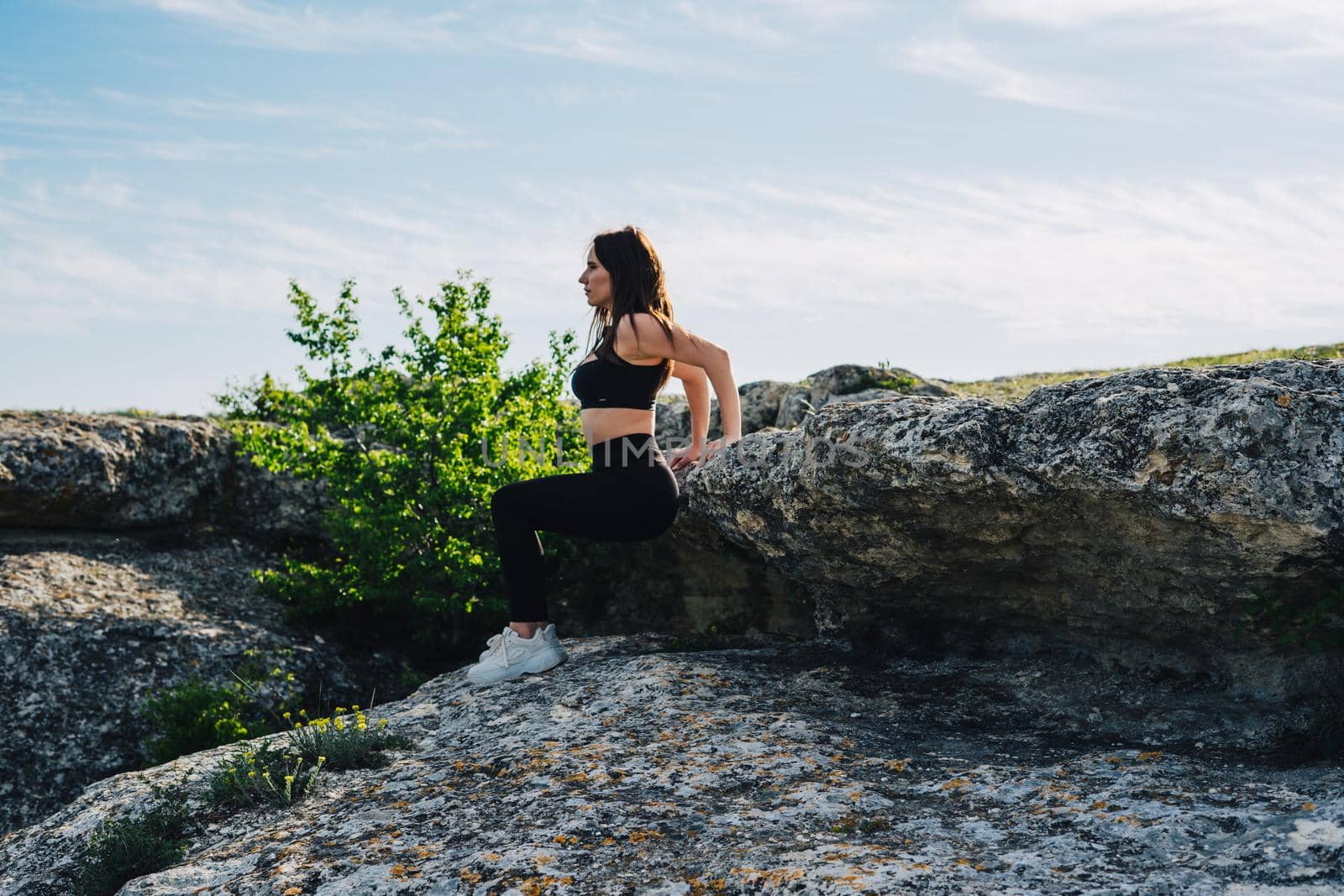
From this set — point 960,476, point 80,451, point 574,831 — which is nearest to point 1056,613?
point 960,476

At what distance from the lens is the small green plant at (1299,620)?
22.4 feet

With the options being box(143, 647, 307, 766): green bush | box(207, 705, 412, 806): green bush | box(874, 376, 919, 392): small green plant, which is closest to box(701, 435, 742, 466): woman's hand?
box(207, 705, 412, 806): green bush

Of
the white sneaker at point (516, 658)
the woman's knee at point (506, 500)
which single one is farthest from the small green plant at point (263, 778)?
the woman's knee at point (506, 500)

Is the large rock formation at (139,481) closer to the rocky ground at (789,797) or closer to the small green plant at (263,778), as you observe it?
the rocky ground at (789,797)

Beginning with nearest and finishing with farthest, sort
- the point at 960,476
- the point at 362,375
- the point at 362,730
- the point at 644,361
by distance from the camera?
the point at 960,476, the point at 362,730, the point at 644,361, the point at 362,375

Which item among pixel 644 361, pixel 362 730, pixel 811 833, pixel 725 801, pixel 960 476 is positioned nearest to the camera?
pixel 811 833

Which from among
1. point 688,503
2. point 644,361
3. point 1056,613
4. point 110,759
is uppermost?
point 644,361

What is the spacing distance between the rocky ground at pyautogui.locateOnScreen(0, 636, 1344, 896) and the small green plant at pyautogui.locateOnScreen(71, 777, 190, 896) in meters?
0.20

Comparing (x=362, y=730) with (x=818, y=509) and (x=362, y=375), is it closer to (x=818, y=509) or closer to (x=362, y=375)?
(x=818, y=509)

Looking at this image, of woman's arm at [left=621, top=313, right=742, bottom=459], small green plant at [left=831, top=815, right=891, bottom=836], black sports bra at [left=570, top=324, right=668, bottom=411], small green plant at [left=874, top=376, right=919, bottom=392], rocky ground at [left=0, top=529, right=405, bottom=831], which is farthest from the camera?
small green plant at [left=874, top=376, right=919, bottom=392]

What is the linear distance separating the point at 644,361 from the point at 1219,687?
4688mm

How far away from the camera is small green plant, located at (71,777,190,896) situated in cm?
685

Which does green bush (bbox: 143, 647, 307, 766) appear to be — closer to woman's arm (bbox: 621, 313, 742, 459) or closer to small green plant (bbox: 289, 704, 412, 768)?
small green plant (bbox: 289, 704, 412, 768)

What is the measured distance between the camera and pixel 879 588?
8.70 metres
